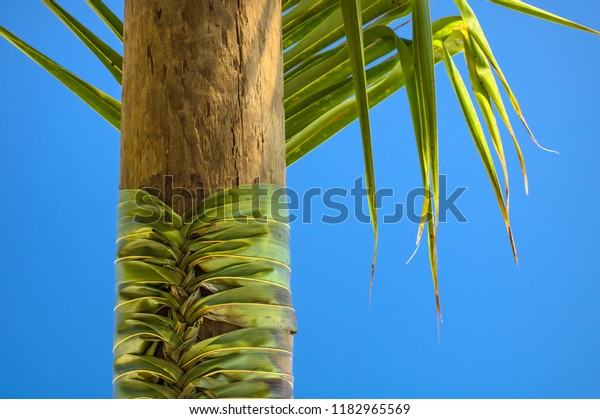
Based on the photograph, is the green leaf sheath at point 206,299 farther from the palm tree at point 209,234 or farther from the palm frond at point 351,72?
the palm frond at point 351,72

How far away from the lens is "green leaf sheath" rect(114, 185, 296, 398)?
425 mm

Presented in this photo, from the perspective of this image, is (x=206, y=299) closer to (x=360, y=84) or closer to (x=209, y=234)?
(x=209, y=234)

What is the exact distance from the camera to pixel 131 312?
1.46 ft

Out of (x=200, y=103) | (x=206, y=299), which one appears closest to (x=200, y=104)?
(x=200, y=103)

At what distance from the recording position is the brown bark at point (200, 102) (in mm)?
455

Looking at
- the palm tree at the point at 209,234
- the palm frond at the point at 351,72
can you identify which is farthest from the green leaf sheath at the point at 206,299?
the palm frond at the point at 351,72

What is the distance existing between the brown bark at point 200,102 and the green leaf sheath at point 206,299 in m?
0.02

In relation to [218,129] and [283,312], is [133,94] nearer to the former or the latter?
[218,129]

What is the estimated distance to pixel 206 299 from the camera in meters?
0.43

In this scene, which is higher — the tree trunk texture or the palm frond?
the palm frond

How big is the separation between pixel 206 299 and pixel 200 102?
Result: 0.12 meters

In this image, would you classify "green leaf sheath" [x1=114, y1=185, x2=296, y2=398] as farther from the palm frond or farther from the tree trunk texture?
the palm frond

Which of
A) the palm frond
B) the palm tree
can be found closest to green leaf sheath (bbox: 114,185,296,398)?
the palm tree

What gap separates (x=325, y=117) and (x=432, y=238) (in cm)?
15
